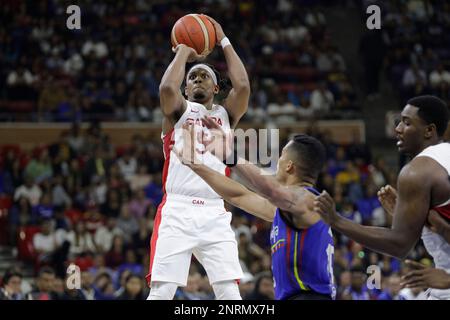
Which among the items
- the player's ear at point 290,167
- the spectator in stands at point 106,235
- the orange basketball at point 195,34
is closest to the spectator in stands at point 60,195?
the spectator in stands at point 106,235

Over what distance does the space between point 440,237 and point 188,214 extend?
90.6 inches

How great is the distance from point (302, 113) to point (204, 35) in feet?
35.8

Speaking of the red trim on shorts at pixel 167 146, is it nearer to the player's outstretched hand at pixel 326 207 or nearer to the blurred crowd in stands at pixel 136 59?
the player's outstretched hand at pixel 326 207

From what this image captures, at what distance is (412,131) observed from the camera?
5141mm

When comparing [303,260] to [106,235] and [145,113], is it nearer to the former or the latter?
[106,235]

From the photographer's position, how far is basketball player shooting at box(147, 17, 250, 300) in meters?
6.48

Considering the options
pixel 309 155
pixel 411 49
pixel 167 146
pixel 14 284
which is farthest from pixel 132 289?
pixel 411 49

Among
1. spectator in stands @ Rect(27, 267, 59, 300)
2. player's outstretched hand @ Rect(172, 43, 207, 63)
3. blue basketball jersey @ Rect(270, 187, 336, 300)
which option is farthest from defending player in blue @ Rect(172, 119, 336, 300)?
spectator in stands @ Rect(27, 267, 59, 300)

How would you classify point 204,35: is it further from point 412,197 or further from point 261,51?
point 261,51

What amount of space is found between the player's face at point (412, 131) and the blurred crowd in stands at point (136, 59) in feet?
39.5

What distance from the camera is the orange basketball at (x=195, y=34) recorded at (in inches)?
274

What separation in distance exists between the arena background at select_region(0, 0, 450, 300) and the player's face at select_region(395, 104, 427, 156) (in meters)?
5.21

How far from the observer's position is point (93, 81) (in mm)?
17609

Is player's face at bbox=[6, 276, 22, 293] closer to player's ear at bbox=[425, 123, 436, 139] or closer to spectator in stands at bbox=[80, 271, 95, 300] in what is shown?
spectator in stands at bbox=[80, 271, 95, 300]
